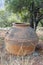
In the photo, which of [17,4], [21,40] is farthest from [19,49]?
[17,4]

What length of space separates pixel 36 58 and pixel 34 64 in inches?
21.1

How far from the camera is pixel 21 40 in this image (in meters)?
4.82

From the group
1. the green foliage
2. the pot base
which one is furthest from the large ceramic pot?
the green foliage

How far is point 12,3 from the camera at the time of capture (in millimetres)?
6168

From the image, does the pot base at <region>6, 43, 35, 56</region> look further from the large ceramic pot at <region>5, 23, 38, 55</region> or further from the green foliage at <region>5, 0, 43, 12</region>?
the green foliage at <region>5, 0, 43, 12</region>

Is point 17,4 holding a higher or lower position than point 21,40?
higher

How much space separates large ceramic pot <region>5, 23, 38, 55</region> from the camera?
15.9 feet

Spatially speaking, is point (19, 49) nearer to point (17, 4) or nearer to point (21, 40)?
point (21, 40)

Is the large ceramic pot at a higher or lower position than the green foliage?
lower

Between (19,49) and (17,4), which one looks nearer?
(19,49)

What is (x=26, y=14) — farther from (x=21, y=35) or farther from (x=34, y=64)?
(x=34, y=64)

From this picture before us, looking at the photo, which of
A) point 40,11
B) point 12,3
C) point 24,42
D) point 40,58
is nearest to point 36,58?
point 40,58

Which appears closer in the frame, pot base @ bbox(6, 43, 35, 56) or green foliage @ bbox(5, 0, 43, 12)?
pot base @ bbox(6, 43, 35, 56)

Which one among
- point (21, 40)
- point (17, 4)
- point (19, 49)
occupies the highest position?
point (17, 4)
